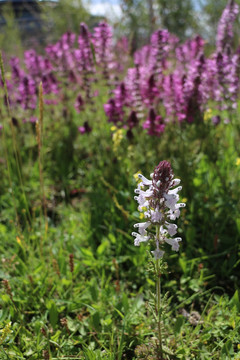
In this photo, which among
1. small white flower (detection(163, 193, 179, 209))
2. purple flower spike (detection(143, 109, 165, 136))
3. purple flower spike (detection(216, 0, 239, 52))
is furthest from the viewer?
purple flower spike (detection(216, 0, 239, 52))

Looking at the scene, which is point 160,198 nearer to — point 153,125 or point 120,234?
point 120,234

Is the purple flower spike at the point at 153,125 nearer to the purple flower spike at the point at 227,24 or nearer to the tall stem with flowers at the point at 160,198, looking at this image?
the purple flower spike at the point at 227,24

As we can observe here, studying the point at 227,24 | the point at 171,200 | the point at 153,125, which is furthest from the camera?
the point at 227,24

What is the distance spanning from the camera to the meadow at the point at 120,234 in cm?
189

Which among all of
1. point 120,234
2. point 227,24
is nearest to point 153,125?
point 120,234

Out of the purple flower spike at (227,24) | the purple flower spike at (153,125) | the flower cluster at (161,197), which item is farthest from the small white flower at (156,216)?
the purple flower spike at (227,24)

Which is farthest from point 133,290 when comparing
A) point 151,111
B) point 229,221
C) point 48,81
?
point 48,81

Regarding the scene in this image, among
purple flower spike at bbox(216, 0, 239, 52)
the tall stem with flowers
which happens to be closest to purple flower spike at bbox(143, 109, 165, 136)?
purple flower spike at bbox(216, 0, 239, 52)

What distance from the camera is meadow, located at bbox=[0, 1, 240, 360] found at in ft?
6.19

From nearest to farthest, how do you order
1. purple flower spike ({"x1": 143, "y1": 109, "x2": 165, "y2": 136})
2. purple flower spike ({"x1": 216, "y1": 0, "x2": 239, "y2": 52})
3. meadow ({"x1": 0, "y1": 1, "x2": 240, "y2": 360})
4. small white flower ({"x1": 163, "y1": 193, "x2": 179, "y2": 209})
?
small white flower ({"x1": 163, "y1": 193, "x2": 179, "y2": 209}), meadow ({"x1": 0, "y1": 1, "x2": 240, "y2": 360}), purple flower spike ({"x1": 143, "y1": 109, "x2": 165, "y2": 136}), purple flower spike ({"x1": 216, "y1": 0, "x2": 239, "y2": 52})

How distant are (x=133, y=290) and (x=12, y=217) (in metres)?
1.50

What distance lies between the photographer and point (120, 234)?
263 centimetres

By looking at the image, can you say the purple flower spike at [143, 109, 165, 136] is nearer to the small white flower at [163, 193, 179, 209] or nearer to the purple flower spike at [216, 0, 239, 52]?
the purple flower spike at [216, 0, 239, 52]

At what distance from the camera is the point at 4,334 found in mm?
1465
